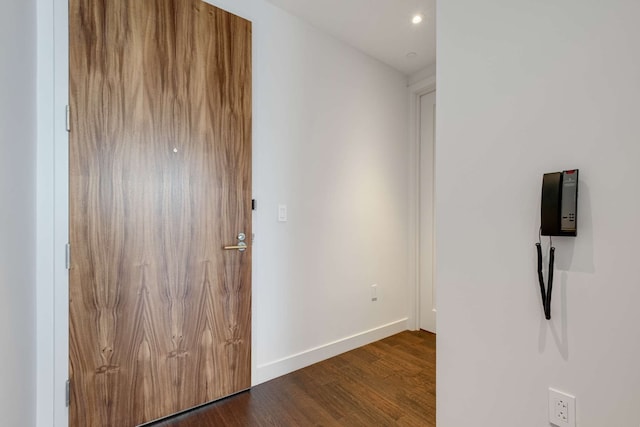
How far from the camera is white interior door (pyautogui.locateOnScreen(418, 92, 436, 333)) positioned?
296cm

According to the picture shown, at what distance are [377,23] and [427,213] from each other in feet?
5.89

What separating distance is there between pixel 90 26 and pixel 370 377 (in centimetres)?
266

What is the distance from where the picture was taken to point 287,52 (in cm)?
213

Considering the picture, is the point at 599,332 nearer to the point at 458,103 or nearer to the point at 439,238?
the point at 439,238

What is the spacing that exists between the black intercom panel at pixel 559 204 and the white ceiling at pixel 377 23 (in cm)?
172

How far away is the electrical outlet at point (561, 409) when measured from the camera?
94 centimetres

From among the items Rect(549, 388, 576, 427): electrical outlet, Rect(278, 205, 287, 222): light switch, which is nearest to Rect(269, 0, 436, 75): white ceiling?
Rect(278, 205, 287, 222): light switch

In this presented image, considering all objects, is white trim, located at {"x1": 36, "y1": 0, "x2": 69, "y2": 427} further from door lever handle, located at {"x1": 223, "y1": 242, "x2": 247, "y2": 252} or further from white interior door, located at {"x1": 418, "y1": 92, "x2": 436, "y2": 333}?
white interior door, located at {"x1": 418, "y1": 92, "x2": 436, "y2": 333}

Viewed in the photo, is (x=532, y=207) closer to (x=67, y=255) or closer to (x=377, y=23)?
(x=377, y=23)

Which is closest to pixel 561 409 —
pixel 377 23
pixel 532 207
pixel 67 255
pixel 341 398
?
pixel 532 207

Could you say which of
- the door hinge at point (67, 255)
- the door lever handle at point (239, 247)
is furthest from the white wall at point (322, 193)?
the door hinge at point (67, 255)

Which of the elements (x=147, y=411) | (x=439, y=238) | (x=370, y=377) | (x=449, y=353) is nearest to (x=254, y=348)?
(x=147, y=411)

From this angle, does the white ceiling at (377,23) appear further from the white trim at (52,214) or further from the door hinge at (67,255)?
the door hinge at (67,255)

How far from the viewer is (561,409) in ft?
3.14
